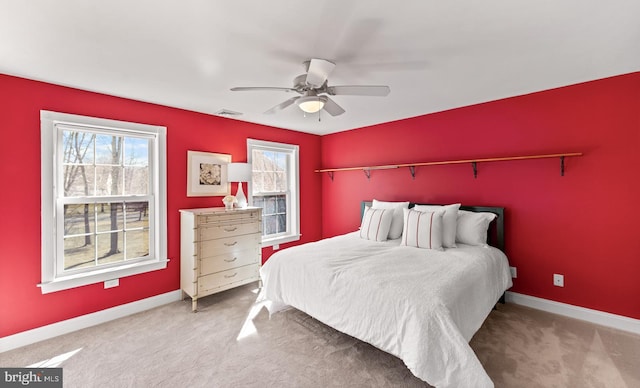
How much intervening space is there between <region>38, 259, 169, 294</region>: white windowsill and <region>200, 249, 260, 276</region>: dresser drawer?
0.55 metres

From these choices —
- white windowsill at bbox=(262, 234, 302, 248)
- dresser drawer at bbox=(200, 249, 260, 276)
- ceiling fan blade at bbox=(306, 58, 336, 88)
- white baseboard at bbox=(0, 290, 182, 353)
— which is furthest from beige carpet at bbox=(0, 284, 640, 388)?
ceiling fan blade at bbox=(306, 58, 336, 88)

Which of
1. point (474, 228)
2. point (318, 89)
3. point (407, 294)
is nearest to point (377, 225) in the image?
point (474, 228)

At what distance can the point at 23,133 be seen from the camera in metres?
2.38

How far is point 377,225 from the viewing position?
131 inches

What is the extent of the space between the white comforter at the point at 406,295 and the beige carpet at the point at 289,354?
28cm

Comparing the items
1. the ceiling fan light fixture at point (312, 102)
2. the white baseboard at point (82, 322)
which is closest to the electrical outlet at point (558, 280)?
the ceiling fan light fixture at point (312, 102)

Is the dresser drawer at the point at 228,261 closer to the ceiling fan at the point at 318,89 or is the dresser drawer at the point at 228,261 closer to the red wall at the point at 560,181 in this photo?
the ceiling fan at the point at 318,89

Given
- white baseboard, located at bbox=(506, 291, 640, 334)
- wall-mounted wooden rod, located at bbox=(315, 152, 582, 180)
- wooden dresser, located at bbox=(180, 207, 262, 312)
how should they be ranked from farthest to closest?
wooden dresser, located at bbox=(180, 207, 262, 312) < wall-mounted wooden rod, located at bbox=(315, 152, 582, 180) < white baseboard, located at bbox=(506, 291, 640, 334)

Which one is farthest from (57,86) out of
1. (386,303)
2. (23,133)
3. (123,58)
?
(386,303)

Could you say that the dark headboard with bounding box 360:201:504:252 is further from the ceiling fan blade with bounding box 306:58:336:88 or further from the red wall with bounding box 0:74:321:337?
the red wall with bounding box 0:74:321:337

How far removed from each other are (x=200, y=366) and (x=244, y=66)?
93.6 inches

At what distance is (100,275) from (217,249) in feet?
3.67

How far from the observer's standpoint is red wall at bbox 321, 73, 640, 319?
2477 mm

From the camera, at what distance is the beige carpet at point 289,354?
74.7 inches
